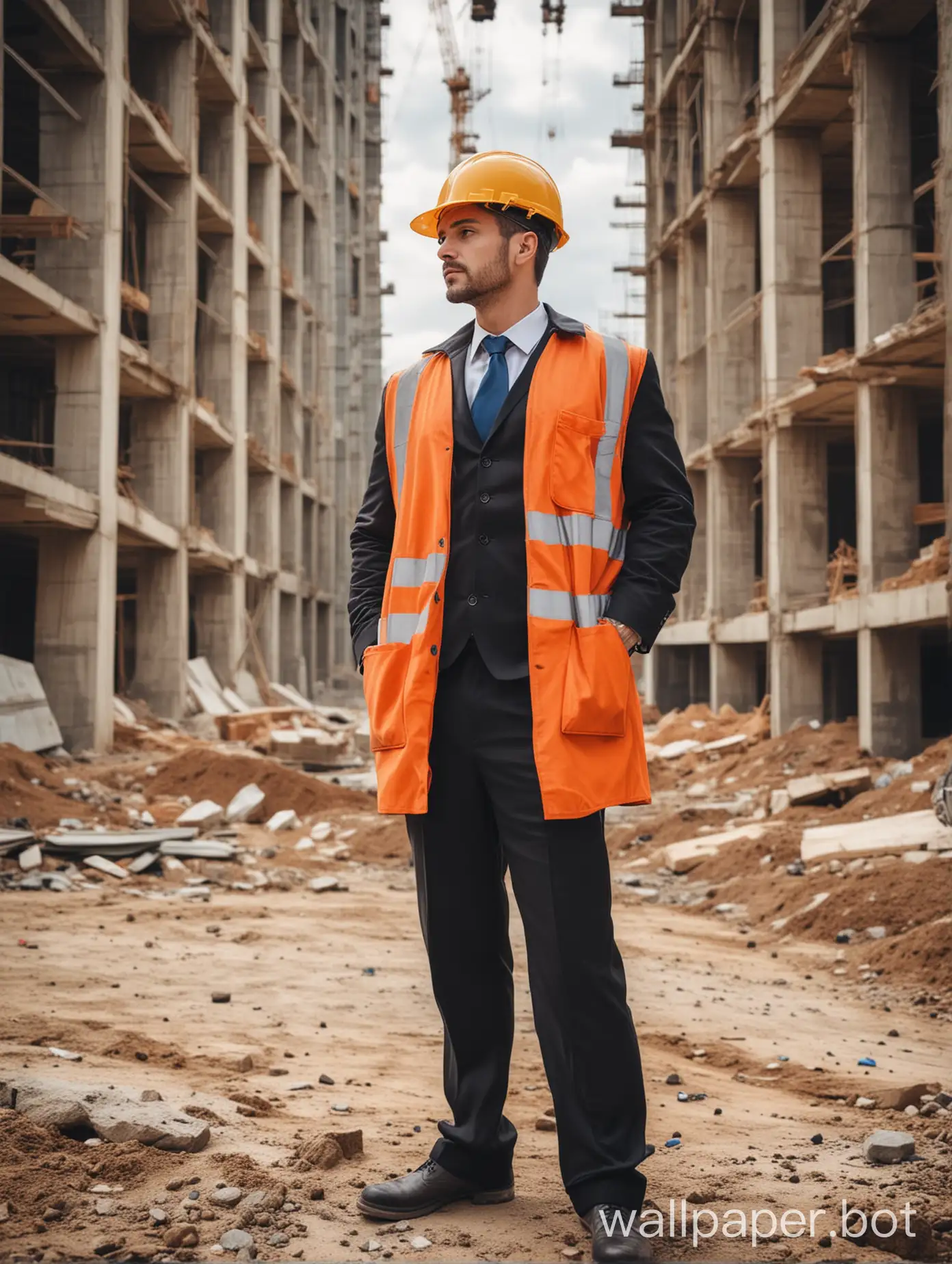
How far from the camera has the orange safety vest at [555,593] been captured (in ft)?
9.36

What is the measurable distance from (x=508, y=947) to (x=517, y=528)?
3.62 ft

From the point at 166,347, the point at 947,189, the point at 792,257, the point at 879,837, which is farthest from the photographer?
the point at 166,347

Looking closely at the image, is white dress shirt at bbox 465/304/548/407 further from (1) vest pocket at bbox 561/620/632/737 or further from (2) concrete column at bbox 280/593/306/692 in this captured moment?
(2) concrete column at bbox 280/593/306/692

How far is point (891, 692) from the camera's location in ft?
54.2

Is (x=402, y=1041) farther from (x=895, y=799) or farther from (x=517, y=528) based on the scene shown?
(x=895, y=799)

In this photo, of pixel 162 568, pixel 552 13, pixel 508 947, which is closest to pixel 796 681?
pixel 162 568

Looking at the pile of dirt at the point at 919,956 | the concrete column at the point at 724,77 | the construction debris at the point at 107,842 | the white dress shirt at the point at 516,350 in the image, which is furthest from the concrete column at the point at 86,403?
the white dress shirt at the point at 516,350

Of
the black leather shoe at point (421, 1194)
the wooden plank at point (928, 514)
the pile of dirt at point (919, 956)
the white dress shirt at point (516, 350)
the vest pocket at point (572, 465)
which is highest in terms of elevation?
the wooden plank at point (928, 514)

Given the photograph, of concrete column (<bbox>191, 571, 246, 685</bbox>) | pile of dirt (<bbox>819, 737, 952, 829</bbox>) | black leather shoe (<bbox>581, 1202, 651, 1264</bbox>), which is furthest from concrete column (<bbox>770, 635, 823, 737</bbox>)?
black leather shoe (<bbox>581, 1202, 651, 1264</bbox>)

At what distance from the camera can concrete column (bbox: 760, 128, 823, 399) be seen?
68.5 feet

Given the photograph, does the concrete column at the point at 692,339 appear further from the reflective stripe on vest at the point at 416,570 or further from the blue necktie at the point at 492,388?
the reflective stripe on vest at the point at 416,570

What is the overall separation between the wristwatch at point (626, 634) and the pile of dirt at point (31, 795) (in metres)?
9.35

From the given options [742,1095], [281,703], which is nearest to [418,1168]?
[742,1095]

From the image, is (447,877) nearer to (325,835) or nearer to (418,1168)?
(418,1168)
